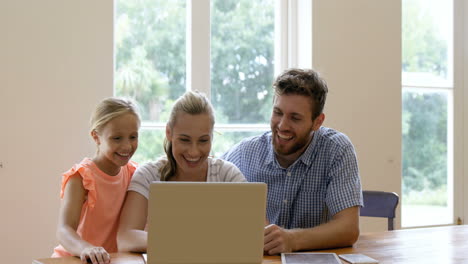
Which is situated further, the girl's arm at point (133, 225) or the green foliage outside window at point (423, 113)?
the green foliage outside window at point (423, 113)

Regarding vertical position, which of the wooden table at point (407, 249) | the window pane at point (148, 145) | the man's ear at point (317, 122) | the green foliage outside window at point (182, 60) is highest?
the green foliage outside window at point (182, 60)

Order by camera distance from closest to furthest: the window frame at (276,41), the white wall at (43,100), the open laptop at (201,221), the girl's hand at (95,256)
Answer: the open laptop at (201,221)
the girl's hand at (95,256)
the white wall at (43,100)
the window frame at (276,41)

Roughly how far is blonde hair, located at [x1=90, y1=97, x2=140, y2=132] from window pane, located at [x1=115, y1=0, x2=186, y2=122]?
1.30m

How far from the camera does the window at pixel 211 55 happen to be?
3.57 metres

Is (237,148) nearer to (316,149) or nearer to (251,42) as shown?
(316,149)

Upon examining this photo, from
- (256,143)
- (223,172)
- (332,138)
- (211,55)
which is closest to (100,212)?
(223,172)

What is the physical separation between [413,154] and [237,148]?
2508 mm

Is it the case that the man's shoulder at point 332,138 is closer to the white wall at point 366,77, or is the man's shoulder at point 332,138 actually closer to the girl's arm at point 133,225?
the girl's arm at point 133,225

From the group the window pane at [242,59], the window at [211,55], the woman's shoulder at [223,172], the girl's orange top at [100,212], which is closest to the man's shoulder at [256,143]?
the woman's shoulder at [223,172]

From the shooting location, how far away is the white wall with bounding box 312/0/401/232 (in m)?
3.88

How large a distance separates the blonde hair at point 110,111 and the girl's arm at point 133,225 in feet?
1.21

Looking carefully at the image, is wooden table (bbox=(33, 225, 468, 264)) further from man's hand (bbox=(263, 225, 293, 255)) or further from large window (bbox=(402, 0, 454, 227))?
large window (bbox=(402, 0, 454, 227))

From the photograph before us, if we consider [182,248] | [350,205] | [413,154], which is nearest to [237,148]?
[350,205]

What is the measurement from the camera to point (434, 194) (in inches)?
183
